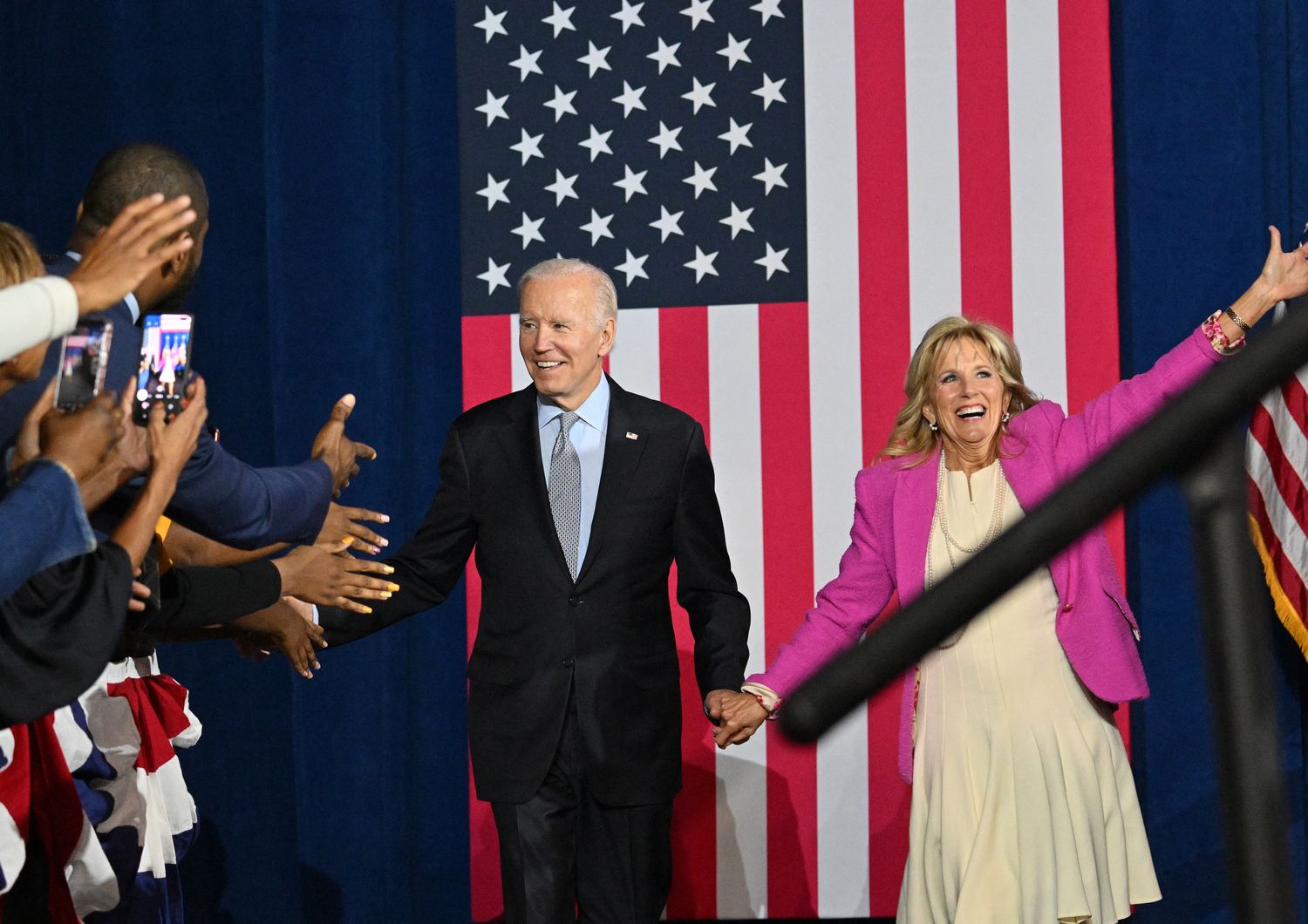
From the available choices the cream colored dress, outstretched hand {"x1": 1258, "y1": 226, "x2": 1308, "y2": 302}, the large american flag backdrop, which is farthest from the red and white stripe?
the cream colored dress

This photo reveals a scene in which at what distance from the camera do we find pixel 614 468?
312 centimetres

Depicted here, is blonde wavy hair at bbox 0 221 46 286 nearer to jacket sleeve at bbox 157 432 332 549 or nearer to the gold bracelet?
jacket sleeve at bbox 157 432 332 549

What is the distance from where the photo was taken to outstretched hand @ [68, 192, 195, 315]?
168 cm

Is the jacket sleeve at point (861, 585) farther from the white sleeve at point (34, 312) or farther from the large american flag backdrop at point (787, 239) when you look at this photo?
the white sleeve at point (34, 312)

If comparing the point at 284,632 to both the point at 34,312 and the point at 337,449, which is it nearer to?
the point at 337,449

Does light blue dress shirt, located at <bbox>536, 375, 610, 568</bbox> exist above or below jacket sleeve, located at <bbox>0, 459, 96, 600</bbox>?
above

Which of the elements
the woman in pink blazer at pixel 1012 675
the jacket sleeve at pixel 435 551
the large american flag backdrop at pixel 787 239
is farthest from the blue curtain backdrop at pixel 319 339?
the woman in pink blazer at pixel 1012 675

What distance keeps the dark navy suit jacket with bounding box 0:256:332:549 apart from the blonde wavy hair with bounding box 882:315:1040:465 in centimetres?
128

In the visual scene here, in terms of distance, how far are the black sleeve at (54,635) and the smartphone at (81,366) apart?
0.21 m

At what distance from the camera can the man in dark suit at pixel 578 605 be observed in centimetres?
303

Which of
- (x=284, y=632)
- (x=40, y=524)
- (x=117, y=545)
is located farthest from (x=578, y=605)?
(x=40, y=524)

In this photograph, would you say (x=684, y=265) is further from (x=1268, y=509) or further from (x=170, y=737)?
(x=170, y=737)

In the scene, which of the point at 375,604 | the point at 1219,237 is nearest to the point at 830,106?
the point at 1219,237

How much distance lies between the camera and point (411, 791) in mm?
4387
